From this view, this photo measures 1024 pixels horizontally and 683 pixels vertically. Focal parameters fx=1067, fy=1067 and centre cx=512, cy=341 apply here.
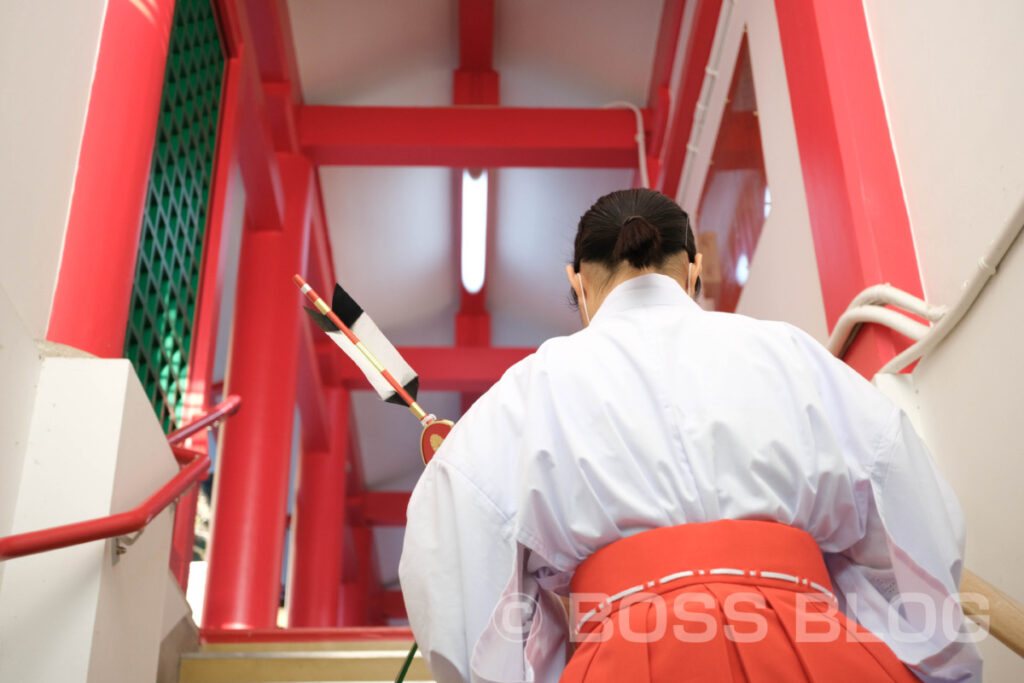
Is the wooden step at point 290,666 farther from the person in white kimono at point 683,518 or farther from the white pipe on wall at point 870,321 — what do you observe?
the person in white kimono at point 683,518

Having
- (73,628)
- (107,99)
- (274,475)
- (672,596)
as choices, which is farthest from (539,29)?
(672,596)

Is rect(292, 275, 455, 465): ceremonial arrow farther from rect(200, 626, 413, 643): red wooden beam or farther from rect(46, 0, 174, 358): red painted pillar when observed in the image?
rect(200, 626, 413, 643): red wooden beam

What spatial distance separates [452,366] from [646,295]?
665 cm

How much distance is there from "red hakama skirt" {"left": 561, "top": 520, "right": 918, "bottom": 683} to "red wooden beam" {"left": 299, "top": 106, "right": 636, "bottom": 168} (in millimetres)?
5153

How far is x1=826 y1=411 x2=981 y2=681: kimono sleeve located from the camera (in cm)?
123

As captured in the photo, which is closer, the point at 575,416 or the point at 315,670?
the point at 575,416

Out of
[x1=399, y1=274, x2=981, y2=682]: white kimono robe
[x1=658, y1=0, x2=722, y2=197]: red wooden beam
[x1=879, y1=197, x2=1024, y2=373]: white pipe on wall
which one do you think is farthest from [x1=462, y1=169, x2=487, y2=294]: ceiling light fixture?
[x1=399, y1=274, x2=981, y2=682]: white kimono robe

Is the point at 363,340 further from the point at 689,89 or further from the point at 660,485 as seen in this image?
the point at 689,89

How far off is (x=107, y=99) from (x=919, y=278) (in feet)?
6.39

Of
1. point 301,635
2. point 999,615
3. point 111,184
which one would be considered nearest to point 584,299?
point 999,615

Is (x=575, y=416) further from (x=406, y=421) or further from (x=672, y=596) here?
(x=406, y=421)

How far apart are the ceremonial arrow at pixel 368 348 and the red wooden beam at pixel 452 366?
6.03 metres

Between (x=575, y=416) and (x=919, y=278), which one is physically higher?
(x=919, y=278)

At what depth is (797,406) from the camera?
4.17ft
